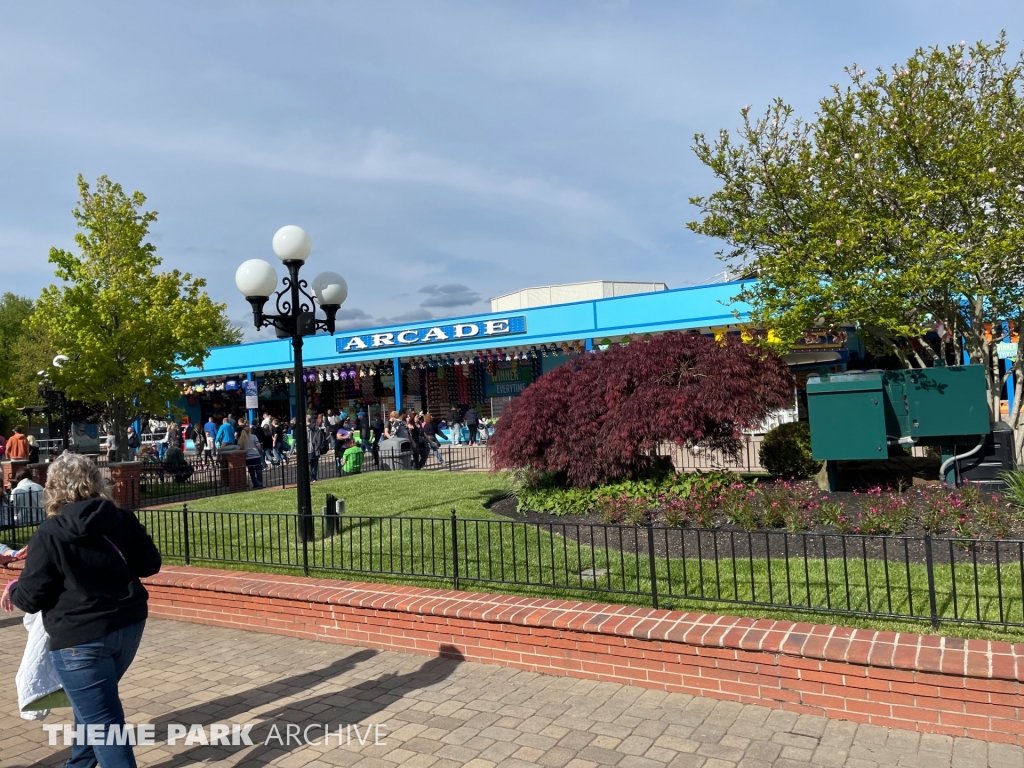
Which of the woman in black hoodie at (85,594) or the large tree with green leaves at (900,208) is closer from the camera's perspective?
the woman in black hoodie at (85,594)

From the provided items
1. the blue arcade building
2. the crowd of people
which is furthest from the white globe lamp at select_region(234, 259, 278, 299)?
the blue arcade building

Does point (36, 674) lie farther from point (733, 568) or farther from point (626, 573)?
point (626, 573)

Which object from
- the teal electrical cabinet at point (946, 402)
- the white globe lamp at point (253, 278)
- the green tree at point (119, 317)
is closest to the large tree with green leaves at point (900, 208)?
the teal electrical cabinet at point (946, 402)

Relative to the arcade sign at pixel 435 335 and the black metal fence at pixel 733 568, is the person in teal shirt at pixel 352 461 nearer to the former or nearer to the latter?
the black metal fence at pixel 733 568

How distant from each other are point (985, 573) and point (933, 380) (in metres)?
4.17

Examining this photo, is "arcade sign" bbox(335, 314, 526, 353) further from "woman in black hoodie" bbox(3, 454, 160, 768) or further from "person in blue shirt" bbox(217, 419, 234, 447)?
"woman in black hoodie" bbox(3, 454, 160, 768)

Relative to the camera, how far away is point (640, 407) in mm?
9406

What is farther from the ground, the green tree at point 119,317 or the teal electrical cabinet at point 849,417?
the green tree at point 119,317

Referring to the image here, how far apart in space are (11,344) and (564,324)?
36267 mm

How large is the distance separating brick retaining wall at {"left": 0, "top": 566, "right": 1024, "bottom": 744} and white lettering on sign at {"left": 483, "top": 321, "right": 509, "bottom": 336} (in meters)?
19.2

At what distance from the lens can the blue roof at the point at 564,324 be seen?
22.2 metres

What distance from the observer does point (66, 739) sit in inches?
186

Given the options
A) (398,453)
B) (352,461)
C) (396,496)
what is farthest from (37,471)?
(396,496)

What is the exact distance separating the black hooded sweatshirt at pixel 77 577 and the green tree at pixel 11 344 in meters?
34.7
